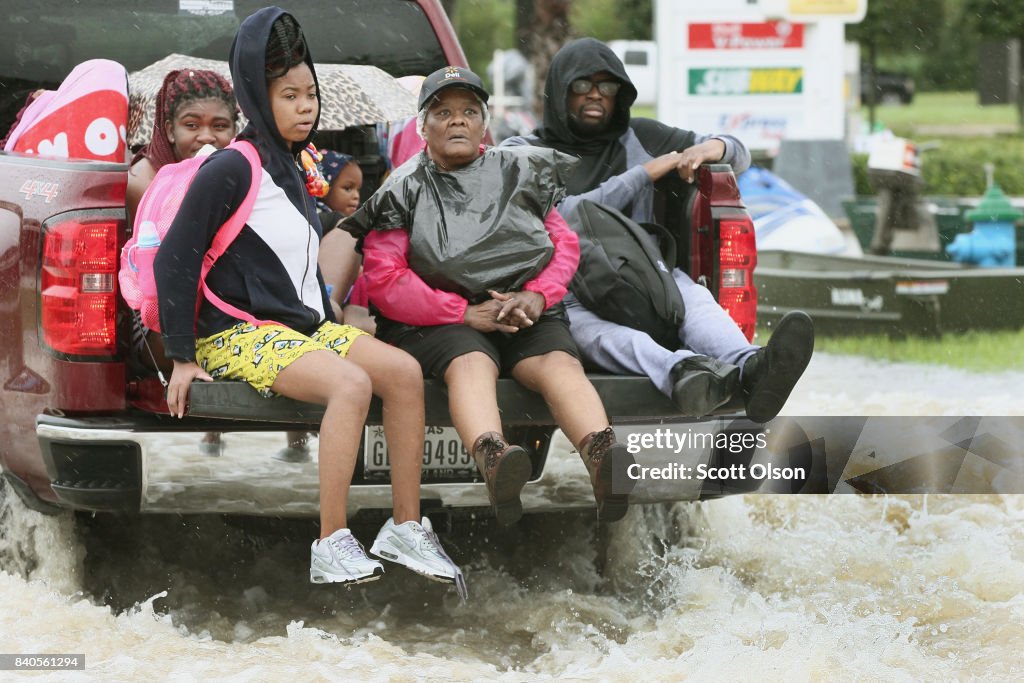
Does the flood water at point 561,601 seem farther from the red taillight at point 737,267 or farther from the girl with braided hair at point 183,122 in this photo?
the girl with braided hair at point 183,122

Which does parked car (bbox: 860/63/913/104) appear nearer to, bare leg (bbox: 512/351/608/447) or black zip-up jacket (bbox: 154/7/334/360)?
bare leg (bbox: 512/351/608/447)

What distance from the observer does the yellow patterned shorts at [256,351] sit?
13.7ft

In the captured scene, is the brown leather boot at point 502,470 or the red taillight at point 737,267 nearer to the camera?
the brown leather boot at point 502,470

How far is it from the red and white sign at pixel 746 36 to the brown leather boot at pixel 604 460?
482 inches

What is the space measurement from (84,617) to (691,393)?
192 centimetres

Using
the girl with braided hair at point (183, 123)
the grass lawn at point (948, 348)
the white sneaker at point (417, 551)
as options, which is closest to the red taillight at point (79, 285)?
the girl with braided hair at point (183, 123)

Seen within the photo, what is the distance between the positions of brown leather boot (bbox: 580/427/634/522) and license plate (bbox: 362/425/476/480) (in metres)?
0.38

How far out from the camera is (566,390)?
4.35m

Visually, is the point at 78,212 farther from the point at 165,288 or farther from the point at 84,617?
the point at 84,617

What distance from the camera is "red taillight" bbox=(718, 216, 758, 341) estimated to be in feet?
16.1

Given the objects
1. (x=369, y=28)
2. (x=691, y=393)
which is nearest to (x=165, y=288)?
(x=691, y=393)

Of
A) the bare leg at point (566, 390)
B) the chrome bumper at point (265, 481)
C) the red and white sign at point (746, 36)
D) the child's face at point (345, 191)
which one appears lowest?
the chrome bumper at point (265, 481)

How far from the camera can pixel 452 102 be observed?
4633mm

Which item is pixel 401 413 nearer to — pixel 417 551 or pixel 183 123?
pixel 417 551
